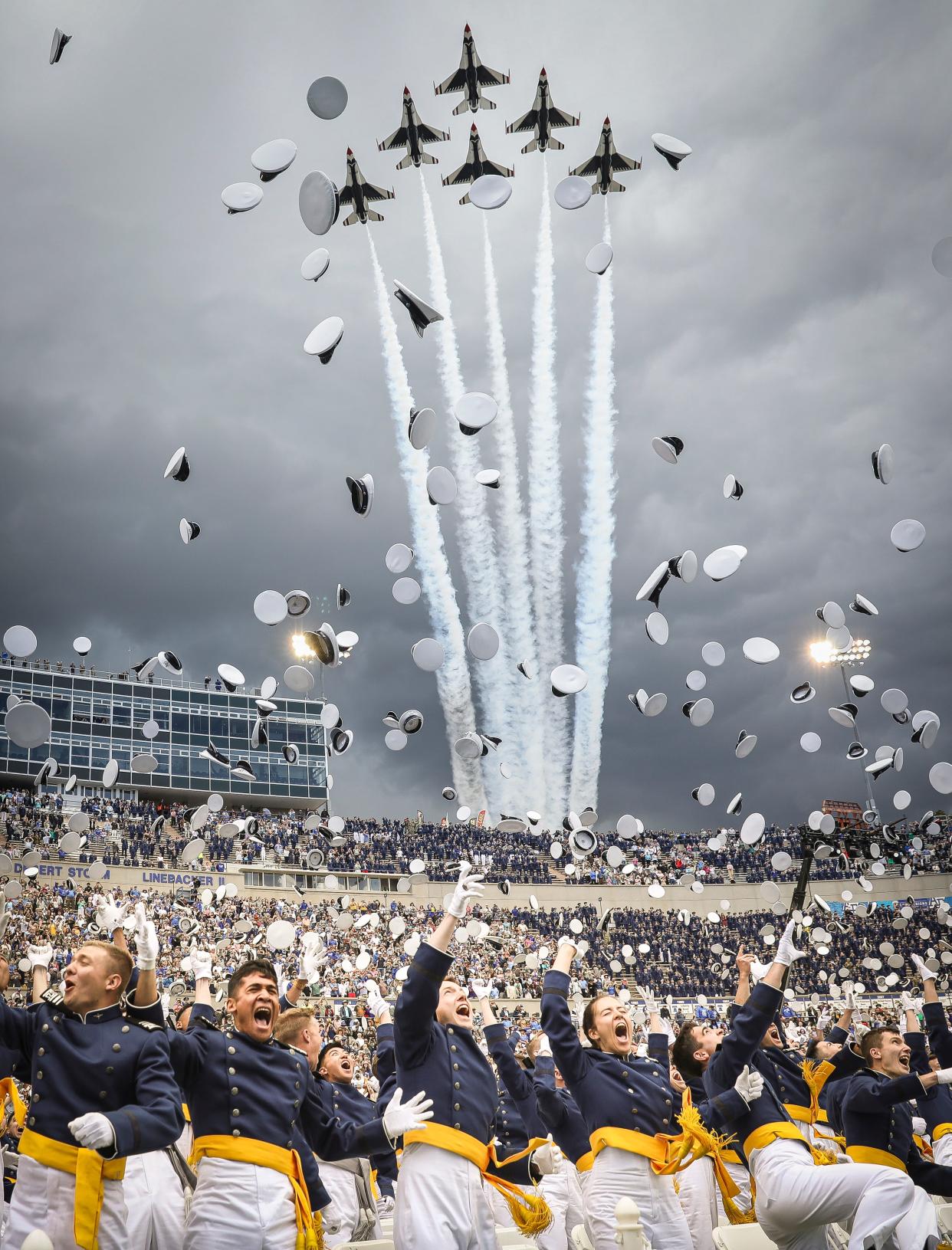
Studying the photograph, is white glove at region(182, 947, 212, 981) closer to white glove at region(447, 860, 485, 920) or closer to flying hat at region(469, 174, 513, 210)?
white glove at region(447, 860, 485, 920)

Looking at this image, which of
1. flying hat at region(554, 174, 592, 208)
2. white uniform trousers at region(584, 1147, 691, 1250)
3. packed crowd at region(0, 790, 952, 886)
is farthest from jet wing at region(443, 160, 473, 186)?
white uniform trousers at region(584, 1147, 691, 1250)

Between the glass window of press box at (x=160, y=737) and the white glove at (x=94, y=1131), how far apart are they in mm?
55168

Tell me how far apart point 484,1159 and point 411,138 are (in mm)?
33534

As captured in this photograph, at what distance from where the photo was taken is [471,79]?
97.5ft

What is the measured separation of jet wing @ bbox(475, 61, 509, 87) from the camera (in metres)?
29.7

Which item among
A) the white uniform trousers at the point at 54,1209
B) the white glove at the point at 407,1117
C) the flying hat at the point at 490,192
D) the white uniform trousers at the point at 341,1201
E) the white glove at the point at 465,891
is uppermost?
the flying hat at the point at 490,192

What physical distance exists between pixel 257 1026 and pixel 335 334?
10049 millimetres

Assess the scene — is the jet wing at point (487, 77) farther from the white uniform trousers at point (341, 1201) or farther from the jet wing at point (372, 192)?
the white uniform trousers at point (341, 1201)

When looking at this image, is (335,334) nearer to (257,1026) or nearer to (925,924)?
(257,1026)

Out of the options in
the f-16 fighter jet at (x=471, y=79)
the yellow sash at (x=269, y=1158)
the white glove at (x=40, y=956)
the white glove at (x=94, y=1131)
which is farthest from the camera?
the f-16 fighter jet at (x=471, y=79)

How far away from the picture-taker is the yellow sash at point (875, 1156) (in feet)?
A: 20.0

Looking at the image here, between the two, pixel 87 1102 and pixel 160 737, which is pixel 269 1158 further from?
pixel 160 737

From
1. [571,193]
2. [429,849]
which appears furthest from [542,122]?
[429,849]

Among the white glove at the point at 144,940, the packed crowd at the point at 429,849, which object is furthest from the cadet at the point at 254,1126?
the packed crowd at the point at 429,849
